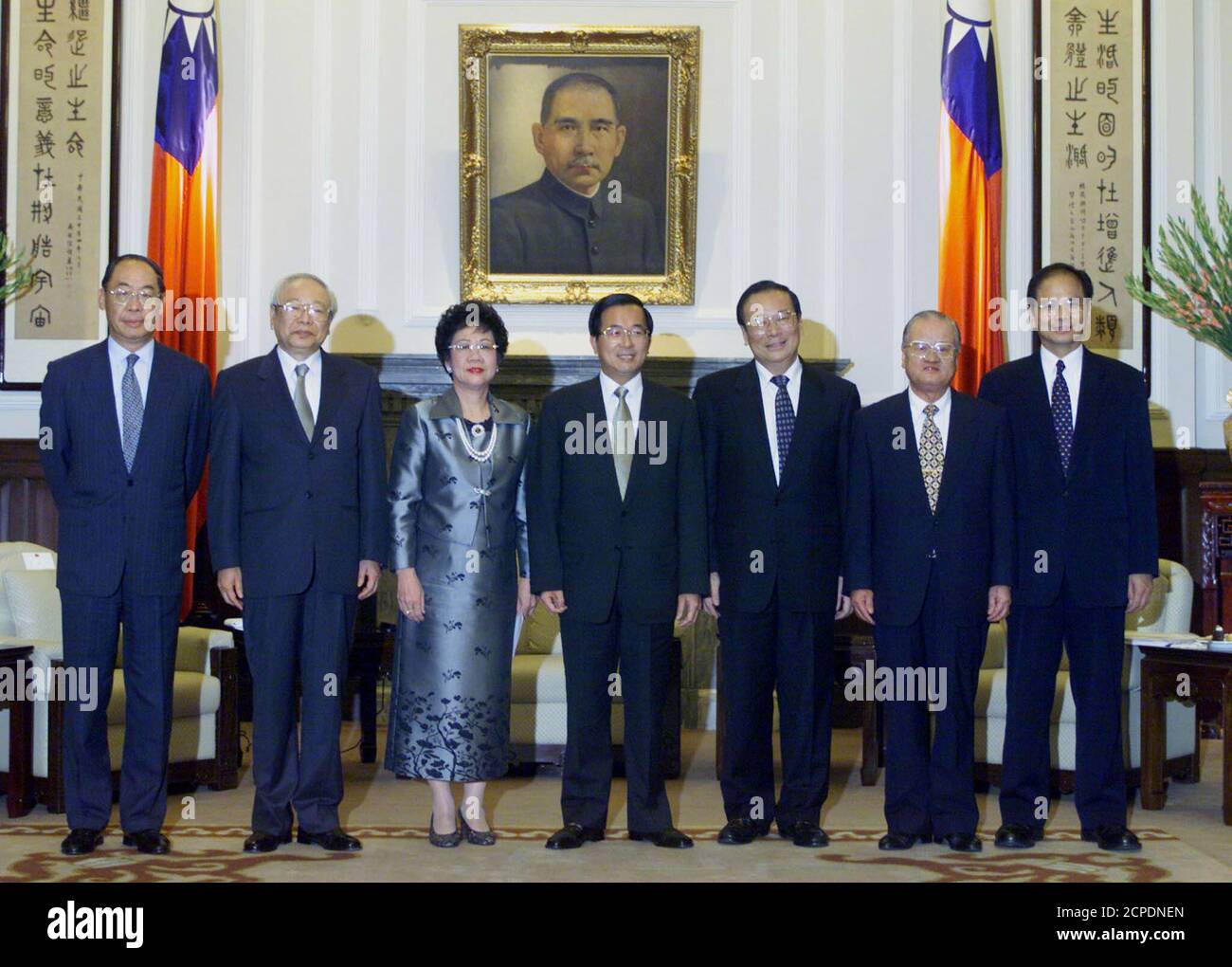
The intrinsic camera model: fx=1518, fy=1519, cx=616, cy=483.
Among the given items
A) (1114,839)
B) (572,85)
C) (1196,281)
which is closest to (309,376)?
(1114,839)

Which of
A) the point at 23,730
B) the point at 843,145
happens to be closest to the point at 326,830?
the point at 23,730

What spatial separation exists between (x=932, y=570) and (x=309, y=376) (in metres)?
1.90

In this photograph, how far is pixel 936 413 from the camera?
4.49 meters

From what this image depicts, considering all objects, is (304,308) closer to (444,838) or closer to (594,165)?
(444,838)

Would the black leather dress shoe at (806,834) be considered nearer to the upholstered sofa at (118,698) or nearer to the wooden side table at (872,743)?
the wooden side table at (872,743)

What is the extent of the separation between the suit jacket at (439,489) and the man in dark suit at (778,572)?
65 cm

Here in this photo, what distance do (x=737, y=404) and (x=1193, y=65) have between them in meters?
4.45

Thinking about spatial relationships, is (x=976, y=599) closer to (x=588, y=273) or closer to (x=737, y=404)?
(x=737, y=404)

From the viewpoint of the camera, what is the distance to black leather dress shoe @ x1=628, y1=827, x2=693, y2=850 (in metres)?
4.44

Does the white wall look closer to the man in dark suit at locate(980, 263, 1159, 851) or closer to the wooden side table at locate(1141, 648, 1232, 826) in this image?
the wooden side table at locate(1141, 648, 1232, 826)

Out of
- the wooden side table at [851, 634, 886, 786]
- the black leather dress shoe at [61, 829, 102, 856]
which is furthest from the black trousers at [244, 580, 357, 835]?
the wooden side table at [851, 634, 886, 786]

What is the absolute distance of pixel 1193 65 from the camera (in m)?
7.68

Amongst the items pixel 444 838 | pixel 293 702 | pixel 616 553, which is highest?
pixel 616 553

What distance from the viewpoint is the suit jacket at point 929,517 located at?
14.3ft
